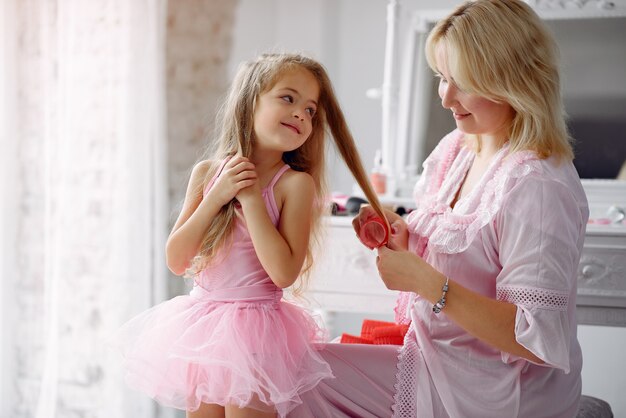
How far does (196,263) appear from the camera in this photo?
4.68 feet

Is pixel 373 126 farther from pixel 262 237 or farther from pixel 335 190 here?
pixel 262 237

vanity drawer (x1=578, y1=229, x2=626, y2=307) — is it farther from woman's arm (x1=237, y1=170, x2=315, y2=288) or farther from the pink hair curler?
woman's arm (x1=237, y1=170, x2=315, y2=288)

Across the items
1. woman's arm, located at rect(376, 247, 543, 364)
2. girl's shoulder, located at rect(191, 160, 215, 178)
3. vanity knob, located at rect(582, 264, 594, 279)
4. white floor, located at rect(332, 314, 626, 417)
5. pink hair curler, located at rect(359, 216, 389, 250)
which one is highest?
girl's shoulder, located at rect(191, 160, 215, 178)

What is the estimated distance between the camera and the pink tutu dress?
4.23 feet

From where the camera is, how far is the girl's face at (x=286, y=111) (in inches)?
56.7

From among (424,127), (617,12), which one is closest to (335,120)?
(424,127)

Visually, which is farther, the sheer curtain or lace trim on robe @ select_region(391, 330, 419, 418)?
the sheer curtain

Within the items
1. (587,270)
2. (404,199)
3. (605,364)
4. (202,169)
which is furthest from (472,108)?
(605,364)

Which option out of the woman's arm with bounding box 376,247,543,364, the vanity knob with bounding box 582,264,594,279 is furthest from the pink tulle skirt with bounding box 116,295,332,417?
the vanity knob with bounding box 582,264,594,279

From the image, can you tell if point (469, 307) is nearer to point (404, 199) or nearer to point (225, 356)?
point (225, 356)

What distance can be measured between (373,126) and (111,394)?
4.64 feet

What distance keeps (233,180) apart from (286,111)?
17 centimetres

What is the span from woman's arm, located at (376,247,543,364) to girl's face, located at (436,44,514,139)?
313 mm

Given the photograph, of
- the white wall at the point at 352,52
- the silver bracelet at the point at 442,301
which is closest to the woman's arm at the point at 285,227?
the silver bracelet at the point at 442,301
